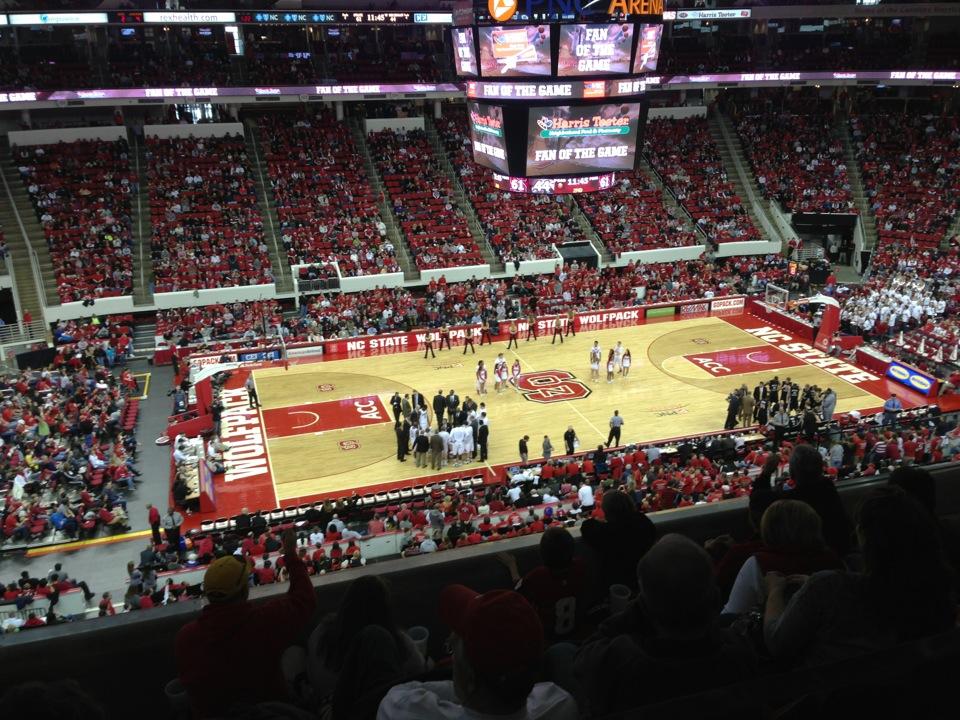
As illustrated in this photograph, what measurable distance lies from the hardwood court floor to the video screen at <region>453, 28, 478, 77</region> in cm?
900

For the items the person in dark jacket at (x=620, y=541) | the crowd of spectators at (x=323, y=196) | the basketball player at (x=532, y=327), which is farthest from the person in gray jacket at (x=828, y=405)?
the person in dark jacket at (x=620, y=541)

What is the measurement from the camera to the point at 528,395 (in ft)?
80.5

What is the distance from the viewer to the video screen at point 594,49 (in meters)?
17.8

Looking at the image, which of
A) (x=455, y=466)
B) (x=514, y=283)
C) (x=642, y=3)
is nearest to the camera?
(x=642, y=3)

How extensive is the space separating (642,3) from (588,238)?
19.1 metres

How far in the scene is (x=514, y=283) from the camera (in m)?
33.2

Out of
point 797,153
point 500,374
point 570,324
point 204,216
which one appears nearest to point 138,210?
point 204,216

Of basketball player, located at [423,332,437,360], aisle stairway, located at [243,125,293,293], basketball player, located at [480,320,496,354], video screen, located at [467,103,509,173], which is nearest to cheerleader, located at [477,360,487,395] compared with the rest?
basketball player, located at [423,332,437,360]

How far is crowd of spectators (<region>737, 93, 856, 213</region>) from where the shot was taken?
4041 cm

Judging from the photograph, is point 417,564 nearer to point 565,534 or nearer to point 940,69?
point 565,534

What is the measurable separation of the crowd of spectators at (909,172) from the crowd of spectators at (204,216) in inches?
1096

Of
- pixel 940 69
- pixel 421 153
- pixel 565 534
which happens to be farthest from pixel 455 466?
pixel 940 69

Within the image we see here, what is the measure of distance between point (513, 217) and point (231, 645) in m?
34.7

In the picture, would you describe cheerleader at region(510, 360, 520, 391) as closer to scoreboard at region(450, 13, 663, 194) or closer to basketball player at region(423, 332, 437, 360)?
basketball player at region(423, 332, 437, 360)
